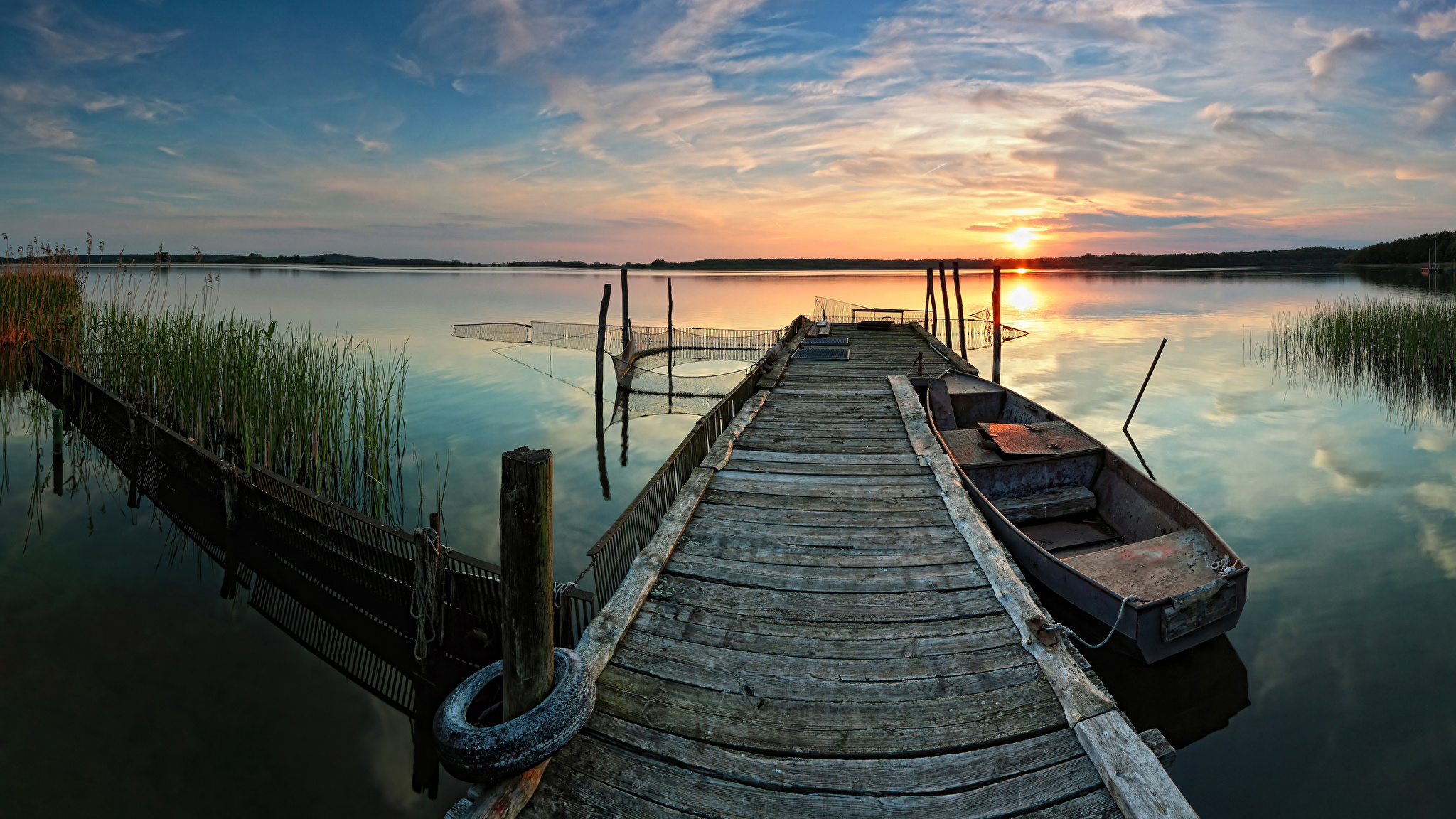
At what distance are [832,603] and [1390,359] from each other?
24346 mm

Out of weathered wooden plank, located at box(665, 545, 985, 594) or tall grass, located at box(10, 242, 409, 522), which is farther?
tall grass, located at box(10, 242, 409, 522)

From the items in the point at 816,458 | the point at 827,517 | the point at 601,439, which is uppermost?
the point at 816,458

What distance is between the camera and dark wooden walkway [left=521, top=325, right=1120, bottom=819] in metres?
2.66

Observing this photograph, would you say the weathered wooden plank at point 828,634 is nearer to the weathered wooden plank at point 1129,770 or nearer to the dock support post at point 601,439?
the weathered wooden plank at point 1129,770

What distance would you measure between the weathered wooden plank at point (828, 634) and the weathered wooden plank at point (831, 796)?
932mm

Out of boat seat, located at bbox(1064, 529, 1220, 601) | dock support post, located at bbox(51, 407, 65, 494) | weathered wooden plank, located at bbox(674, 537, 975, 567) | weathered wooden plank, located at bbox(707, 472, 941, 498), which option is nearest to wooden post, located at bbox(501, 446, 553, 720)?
weathered wooden plank, located at bbox(674, 537, 975, 567)

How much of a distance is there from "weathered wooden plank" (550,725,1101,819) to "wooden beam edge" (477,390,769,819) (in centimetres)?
30

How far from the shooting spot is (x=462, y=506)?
947 cm

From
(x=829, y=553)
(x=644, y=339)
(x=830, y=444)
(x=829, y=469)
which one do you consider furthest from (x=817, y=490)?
(x=644, y=339)

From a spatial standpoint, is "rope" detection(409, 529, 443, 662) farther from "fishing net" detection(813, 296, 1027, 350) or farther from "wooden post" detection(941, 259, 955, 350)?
"fishing net" detection(813, 296, 1027, 350)

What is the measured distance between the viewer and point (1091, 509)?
7.68 meters

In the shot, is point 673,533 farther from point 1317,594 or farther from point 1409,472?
point 1409,472

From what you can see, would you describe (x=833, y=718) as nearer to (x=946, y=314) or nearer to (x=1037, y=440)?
(x=1037, y=440)

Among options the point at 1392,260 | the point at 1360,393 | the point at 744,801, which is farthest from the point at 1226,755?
the point at 1392,260
